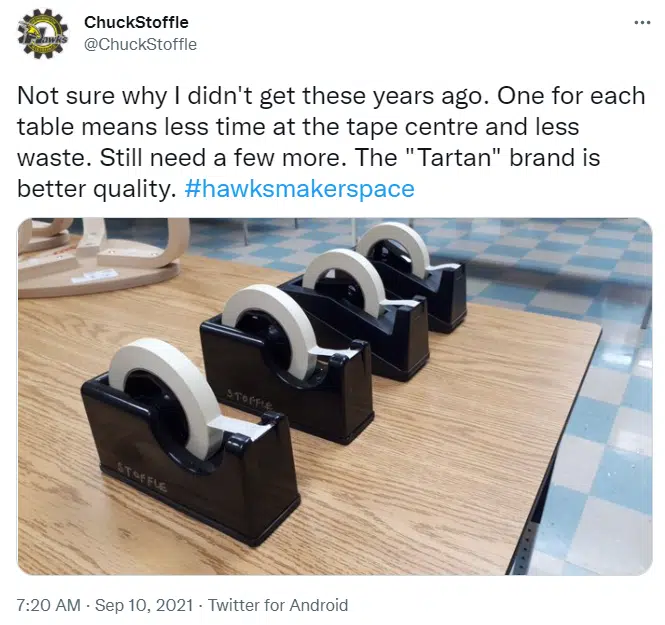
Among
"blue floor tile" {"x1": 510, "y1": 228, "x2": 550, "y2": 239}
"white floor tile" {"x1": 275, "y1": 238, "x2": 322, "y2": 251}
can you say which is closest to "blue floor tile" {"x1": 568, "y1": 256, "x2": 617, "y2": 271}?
"blue floor tile" {"x1": 510, "y1": 228, "x2": 550, "y2": 239}

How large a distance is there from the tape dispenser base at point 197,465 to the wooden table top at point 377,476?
11 millimetres

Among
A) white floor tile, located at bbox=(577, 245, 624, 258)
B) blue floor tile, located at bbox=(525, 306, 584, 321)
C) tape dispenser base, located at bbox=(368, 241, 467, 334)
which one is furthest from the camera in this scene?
white floor tile, located at bbox=(577, 245, 624, 258)

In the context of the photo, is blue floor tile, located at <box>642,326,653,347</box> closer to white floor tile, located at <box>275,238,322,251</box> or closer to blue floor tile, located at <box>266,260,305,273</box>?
blue floor tile, located at <box>266,260,305,273</box>

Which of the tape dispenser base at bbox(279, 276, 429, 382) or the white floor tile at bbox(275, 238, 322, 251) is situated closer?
the tape dispenser base at bbox(279, 276, 429, 382)

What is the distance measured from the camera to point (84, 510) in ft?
1.33

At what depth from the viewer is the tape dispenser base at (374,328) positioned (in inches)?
21.4

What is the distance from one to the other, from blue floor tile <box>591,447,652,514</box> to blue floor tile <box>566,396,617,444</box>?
0.05m

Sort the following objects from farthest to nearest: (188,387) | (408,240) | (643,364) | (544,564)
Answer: (643,364), (544,564), (408,240), (188,387)

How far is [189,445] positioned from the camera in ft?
1.31

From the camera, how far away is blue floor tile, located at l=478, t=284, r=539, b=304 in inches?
73.6

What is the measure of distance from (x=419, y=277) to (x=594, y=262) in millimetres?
1845

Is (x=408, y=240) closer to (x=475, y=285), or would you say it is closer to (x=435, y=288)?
(x=435, y=288)

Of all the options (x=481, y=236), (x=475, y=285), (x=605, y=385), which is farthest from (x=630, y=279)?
(x=605, y=385)
